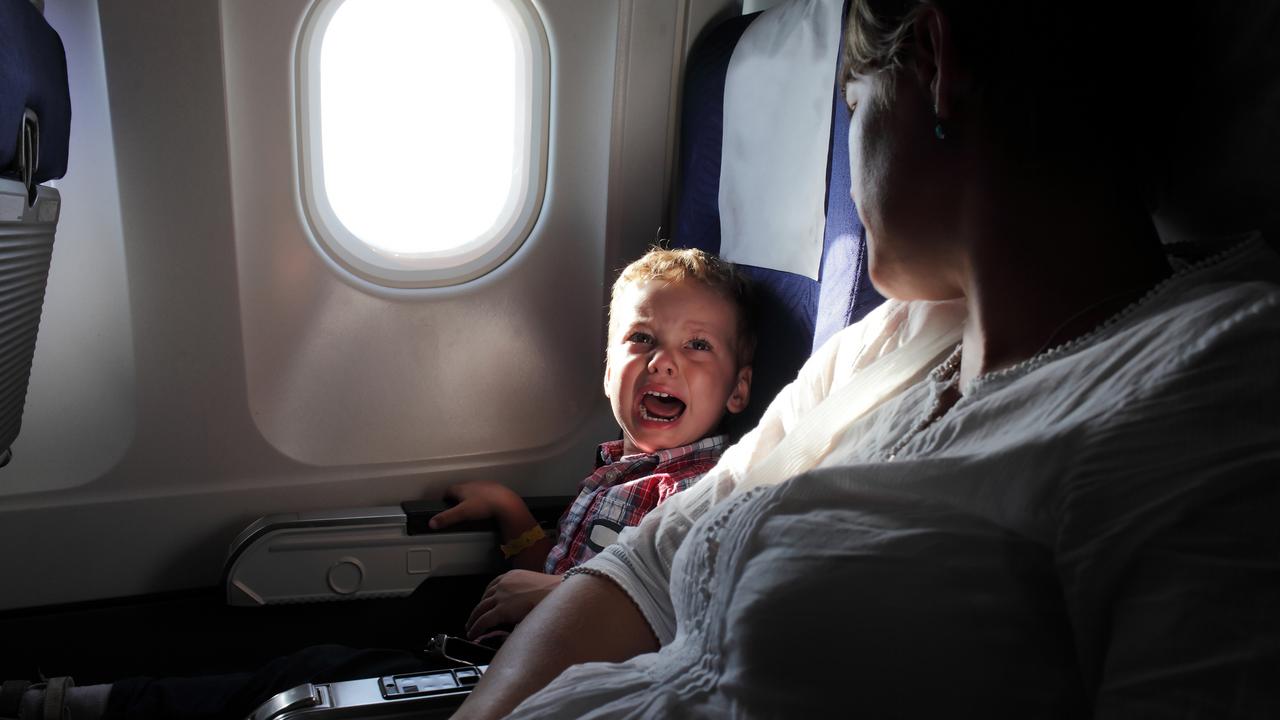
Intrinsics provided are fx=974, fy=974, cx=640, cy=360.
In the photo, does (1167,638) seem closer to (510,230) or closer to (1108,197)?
(1108,197)

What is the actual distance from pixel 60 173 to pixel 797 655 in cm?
165

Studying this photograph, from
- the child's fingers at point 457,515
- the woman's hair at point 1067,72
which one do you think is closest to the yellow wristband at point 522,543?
the child's fingers at point 457,515

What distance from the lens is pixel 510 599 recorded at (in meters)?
1.80

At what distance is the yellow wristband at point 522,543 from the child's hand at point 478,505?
0.07 metres

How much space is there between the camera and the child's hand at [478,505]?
7.45 ft

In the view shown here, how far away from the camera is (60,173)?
5.76 feet

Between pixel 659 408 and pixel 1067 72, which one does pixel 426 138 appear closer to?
pixel 659 408

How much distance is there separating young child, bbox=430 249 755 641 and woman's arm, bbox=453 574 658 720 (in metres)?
0.72

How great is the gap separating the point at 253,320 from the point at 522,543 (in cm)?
79

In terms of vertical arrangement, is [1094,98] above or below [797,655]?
above

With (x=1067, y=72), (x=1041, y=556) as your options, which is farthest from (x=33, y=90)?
(x=1041, y=556)

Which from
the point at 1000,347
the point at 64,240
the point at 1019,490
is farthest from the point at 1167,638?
the point at 64,240

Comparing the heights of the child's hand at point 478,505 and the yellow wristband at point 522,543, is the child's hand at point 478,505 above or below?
above

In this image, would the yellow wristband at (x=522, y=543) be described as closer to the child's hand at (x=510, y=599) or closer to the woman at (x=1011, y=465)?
the child's hand at (x=510, y=599)
